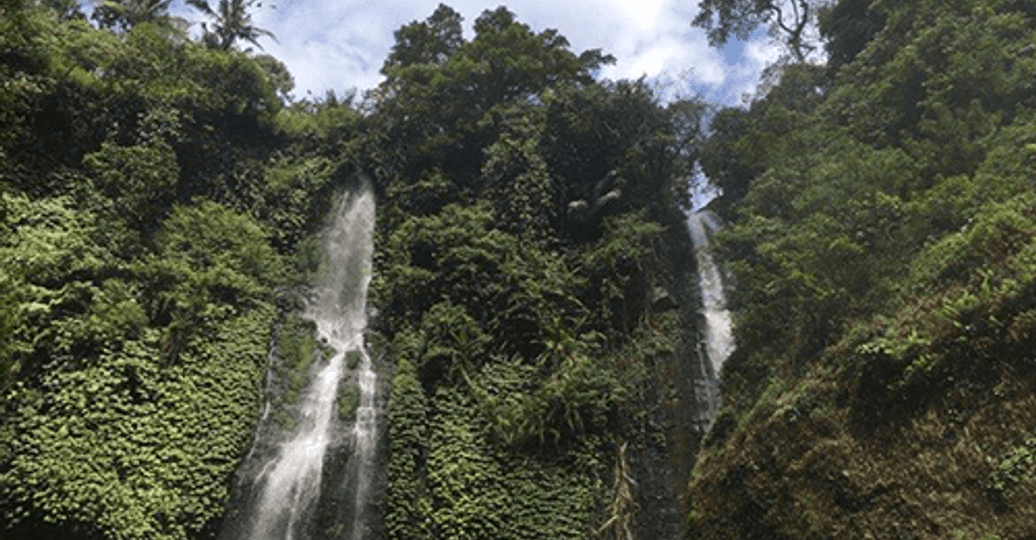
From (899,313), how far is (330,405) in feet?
Result: 37.9

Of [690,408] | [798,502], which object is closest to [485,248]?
[690,408]

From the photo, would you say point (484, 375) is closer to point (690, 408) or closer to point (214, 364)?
point (690, 408)

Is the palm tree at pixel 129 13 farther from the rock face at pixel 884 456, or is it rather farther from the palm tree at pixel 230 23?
the rock face at pixel 884 456

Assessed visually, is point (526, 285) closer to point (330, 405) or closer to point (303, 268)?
point (330, 405)

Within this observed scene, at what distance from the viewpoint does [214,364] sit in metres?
12.9

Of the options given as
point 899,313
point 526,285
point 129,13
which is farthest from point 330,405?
point 129,13

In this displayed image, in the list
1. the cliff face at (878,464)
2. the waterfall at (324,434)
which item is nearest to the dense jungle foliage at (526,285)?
the cliff face at (878,464)

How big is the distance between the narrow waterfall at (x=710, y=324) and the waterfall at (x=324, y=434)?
7693 mm

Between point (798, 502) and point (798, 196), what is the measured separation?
8885 mm

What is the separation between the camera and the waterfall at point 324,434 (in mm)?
11281

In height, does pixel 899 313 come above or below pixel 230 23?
below

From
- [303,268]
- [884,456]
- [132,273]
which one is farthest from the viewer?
[303,268]

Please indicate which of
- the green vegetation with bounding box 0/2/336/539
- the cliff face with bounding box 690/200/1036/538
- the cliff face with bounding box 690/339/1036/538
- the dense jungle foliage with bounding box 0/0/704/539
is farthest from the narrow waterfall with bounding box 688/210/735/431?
the green vegetation with bounding box 0/2/336/539

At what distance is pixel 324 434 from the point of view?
13023 millimetres
